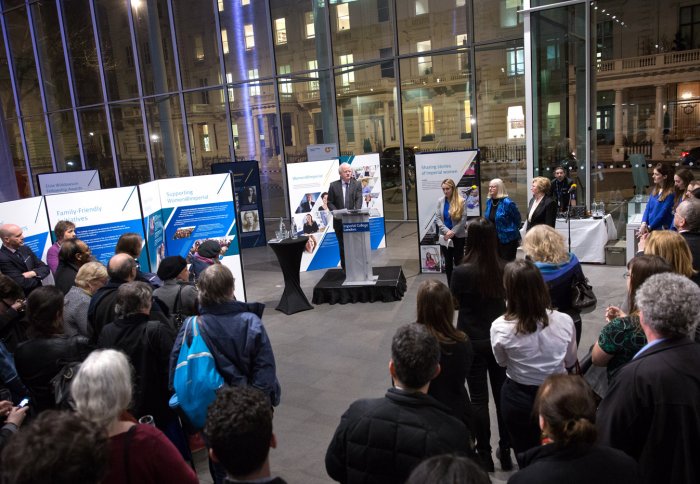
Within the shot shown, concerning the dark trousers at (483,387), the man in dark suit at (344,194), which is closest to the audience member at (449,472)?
the dark trousers at (483,387)

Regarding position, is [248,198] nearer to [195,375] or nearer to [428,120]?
[428,120]

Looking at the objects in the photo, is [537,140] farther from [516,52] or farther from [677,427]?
[677,427]

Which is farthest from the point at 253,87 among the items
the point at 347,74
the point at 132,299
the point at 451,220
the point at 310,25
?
the point at 132,299

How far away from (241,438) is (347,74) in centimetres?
1159

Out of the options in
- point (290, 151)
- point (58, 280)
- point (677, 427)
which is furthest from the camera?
point (290, 151)

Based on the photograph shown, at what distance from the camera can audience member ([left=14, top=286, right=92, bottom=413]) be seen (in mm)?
2814

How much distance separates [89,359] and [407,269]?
20.9ft

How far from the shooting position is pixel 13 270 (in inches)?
204

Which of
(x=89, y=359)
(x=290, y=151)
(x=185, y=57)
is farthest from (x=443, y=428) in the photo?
(x=185, y=57)

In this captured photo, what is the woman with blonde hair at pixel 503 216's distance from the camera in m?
5.90

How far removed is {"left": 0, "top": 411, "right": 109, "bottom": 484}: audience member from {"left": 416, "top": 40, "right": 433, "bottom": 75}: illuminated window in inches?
438

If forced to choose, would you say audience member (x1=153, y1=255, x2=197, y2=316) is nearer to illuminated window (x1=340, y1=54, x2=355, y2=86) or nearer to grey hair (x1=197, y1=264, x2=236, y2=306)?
grey hair (x1=197, y1=264, x2=236, y2=306)

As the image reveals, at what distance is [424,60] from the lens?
11477mm

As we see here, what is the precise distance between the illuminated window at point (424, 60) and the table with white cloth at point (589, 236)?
524 cm
